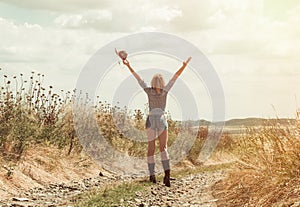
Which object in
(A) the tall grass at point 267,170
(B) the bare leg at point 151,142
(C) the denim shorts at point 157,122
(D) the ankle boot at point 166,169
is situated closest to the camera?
(A) the tall grass at point 267,170

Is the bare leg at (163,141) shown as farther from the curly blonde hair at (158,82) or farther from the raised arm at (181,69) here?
the raised arm at (181,69)

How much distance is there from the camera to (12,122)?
11484mm

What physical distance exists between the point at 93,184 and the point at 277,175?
5.08 m

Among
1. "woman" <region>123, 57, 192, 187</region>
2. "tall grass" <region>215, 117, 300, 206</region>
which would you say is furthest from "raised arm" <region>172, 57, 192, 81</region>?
"tall grass" <region>215, 117, 300, 206</region>

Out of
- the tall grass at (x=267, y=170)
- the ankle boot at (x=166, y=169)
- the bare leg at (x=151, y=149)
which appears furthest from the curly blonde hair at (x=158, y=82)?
the tall grass at (x=267, y=170)

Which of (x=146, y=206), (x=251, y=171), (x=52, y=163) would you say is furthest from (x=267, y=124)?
(x=52, y=163)

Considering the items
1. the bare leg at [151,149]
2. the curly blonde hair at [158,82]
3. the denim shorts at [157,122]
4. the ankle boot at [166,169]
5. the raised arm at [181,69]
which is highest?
the raised arm at [181,69]

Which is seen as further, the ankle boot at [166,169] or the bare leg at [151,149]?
the ankle boot at [166,169]

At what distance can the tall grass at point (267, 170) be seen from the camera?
7.38 meters

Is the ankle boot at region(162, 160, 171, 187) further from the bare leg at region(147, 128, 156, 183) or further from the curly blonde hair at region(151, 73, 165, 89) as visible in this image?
the curly blonde hair at region(151, 73, 165, 89)

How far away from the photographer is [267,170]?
8.17 m

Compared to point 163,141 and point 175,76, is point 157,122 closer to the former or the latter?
point 163,141

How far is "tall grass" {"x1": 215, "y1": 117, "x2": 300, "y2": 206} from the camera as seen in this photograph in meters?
7.38

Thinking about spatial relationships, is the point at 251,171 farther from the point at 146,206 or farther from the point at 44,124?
the point at 44,124
